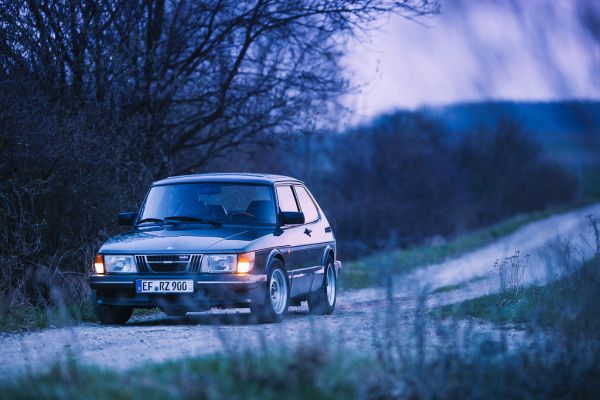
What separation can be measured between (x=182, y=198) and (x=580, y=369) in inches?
251

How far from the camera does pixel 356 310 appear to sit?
1221 centimetres

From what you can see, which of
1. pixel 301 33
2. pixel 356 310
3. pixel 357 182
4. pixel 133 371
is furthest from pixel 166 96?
pixel 357 182

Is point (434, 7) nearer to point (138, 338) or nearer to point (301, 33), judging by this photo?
point (301, 33)

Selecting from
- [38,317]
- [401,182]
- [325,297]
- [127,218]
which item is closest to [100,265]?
[38,317]

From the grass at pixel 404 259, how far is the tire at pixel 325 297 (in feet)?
1.91

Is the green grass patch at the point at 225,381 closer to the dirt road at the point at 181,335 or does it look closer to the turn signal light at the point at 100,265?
the dirt road at the point at 181,335

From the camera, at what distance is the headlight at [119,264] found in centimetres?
953

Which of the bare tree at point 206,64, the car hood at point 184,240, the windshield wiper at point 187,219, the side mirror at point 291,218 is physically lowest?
the car hood at point 184,240

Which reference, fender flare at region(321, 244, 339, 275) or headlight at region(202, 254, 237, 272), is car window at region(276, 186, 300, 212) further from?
headlight at region(202, 254, 237, 272)

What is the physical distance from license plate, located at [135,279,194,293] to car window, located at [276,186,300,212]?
6.58ft

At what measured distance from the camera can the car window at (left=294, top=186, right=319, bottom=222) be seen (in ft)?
38.7

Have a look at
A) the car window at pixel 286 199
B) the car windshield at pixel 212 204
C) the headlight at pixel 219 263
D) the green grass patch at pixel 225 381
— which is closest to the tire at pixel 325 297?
the car window at pixel 286 199

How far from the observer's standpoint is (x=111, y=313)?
9.87 metres

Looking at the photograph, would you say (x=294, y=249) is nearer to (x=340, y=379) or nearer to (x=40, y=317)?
(x=40, y=317)
